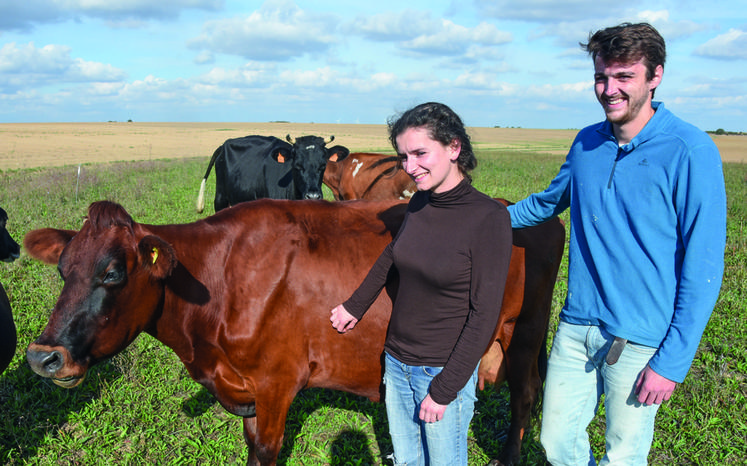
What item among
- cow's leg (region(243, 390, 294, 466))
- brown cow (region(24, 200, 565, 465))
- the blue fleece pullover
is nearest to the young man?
the blue fleece pullover

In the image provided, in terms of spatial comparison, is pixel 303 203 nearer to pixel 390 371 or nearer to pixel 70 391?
pixel 390 371

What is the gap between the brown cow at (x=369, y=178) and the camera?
1121 centimetres

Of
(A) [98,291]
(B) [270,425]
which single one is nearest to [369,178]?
(B) [270,425]

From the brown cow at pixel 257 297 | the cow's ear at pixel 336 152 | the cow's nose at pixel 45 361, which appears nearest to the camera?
the cow's nose at pixel 45 361

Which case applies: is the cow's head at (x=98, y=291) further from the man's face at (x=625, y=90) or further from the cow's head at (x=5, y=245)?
the cow's head at (x=5, y=245)

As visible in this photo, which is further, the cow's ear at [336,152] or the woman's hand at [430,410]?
the cow's ear at [336,152]

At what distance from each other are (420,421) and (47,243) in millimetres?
2250

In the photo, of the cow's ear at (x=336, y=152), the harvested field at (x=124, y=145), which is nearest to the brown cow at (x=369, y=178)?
the cow's ear at (x=336, y=152)

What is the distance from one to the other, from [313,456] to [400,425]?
1892mm

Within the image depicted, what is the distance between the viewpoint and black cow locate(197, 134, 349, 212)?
9062 mm

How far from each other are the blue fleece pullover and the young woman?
559 mm

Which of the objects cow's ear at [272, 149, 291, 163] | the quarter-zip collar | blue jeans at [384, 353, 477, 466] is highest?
the quarter-zip collar

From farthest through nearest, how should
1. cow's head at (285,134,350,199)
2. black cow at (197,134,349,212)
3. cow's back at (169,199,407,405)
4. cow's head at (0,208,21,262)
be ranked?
1. black cow at (197,134,349,212)
2. cow's head at (285,134,350,199)
3. cow's head at (0,208,21,262)
4. cow's back at (169,199,407,405)

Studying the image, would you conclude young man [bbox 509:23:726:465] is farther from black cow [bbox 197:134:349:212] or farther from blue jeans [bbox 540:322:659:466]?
black cow [bbox 197:134:349:212]
